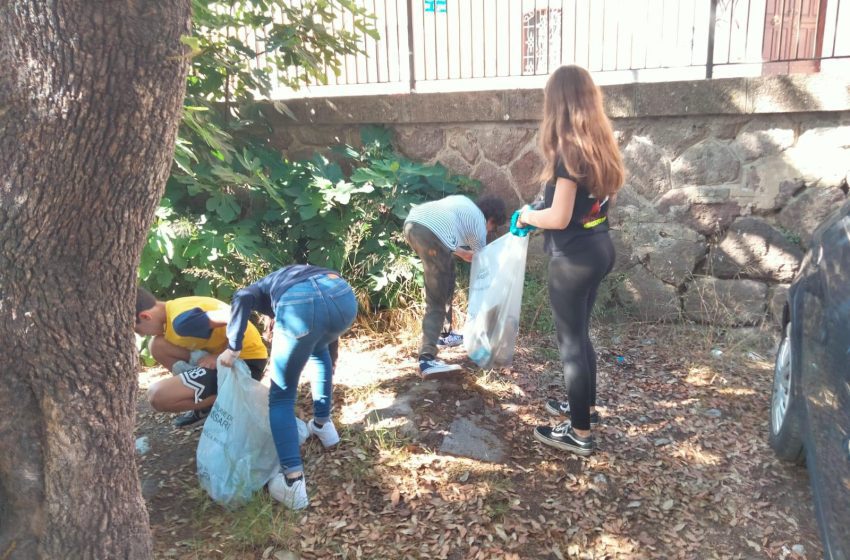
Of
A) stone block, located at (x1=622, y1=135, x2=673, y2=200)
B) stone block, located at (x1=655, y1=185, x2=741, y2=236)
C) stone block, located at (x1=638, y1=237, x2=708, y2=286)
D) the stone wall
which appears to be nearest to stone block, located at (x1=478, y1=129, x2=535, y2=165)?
the stone wall

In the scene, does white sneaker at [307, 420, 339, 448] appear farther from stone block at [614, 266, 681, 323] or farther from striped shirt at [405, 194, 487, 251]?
stone block at [614, 266, 681, 323]

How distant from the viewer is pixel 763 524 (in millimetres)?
2814

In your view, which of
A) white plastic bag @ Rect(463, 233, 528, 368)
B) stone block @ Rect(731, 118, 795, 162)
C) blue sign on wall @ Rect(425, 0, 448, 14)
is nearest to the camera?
white plastic bag @ Rect(463, 233, 528, 368)

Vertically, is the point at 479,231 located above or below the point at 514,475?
above

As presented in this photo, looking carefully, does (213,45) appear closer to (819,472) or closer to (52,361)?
(52,361)

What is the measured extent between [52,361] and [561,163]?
1969mm

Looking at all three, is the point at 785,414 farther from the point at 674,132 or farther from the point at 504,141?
the point at 504,141

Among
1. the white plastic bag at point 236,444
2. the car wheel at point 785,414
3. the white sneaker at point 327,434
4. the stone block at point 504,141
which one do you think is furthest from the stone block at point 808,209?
the white plastic bag at point 236,444

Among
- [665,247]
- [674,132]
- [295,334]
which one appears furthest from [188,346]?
[674,132]

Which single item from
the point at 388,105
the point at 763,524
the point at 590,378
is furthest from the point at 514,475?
the point at 388,105

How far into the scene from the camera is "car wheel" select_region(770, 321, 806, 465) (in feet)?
9.37

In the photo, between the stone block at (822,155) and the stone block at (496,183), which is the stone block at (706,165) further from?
the stone block at (496,183)

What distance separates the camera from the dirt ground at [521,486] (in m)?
2.73

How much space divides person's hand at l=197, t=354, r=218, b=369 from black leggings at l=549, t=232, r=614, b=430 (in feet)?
5.67
